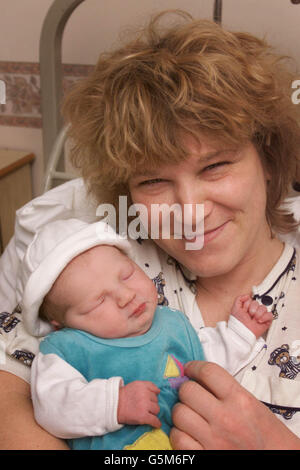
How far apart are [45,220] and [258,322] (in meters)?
0.63

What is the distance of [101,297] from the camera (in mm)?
988

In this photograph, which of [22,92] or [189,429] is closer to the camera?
[189,429]

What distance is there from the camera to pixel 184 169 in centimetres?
98

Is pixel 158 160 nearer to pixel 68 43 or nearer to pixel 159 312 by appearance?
pixel 159 312

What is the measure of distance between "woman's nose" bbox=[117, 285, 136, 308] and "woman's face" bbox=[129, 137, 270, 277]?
0.53 feet

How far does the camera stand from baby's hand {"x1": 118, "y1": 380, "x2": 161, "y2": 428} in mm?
846

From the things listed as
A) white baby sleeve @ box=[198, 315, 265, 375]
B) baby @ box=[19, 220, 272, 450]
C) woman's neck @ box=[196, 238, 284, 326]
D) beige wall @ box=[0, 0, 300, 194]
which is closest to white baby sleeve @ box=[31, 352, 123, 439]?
baby @ box=[19, 220, 272, 450]

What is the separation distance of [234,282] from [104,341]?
1.31 feet

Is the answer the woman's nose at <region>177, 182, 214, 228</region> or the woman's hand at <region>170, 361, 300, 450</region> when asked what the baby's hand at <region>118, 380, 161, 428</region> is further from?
the woman's nose at <region>177, 182, 214, 228</region>

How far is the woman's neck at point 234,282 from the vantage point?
1190 mm

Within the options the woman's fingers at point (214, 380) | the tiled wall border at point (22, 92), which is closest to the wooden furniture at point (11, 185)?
the tiled wall border at point (22, 92)
